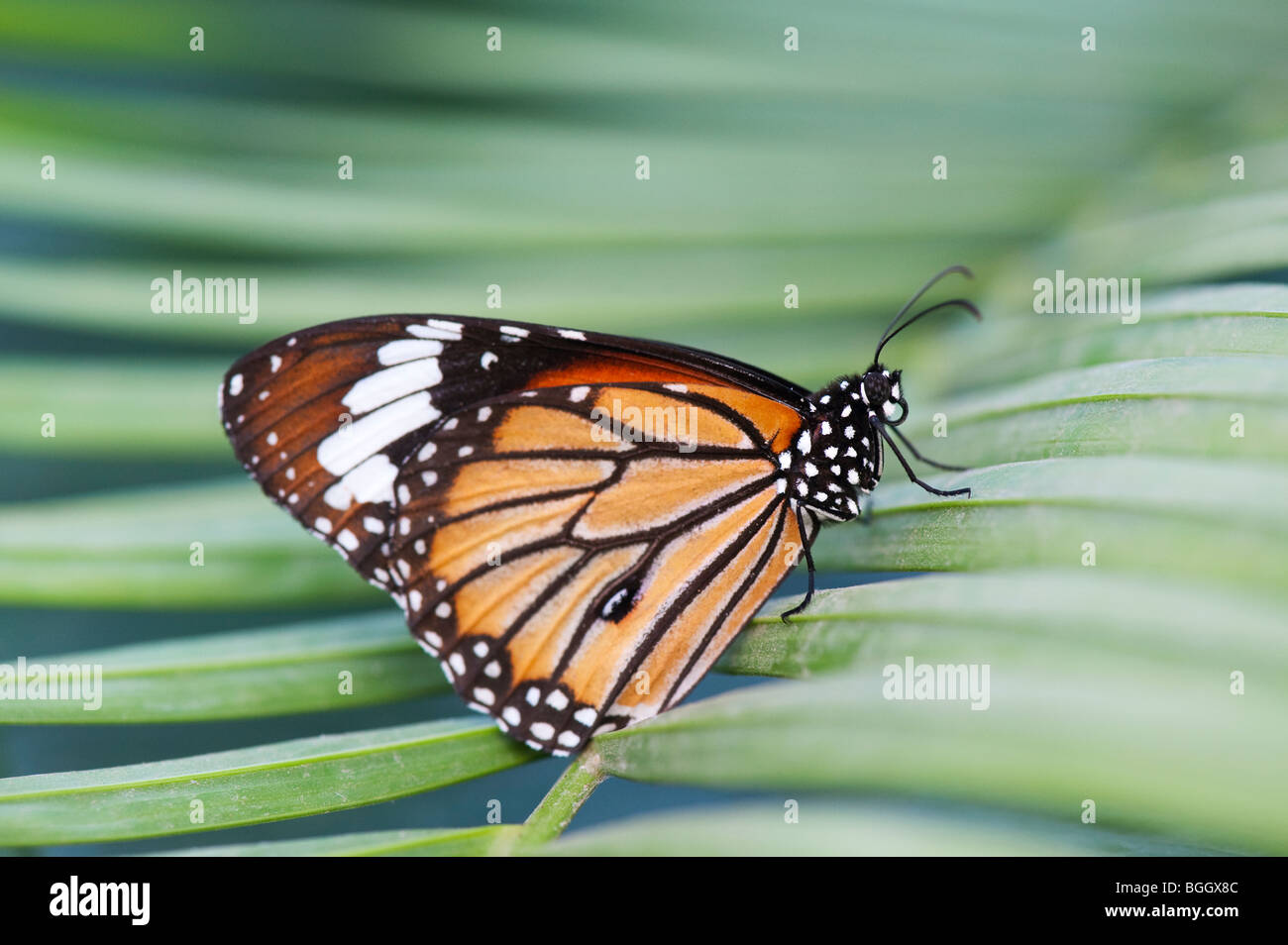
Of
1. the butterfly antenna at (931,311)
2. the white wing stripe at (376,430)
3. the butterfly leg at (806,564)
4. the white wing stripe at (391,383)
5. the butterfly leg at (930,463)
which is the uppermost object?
the butterfly antenna at (931,311)

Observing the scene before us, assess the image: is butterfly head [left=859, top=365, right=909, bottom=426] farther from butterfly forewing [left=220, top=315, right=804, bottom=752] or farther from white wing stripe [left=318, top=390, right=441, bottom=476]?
white wing stripe [left=318, top=390, right=441, bottom=476]

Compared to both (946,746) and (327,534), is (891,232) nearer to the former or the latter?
(327,534)

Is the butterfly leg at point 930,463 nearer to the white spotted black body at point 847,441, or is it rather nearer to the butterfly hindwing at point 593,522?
the white spotted black body at point 847,441

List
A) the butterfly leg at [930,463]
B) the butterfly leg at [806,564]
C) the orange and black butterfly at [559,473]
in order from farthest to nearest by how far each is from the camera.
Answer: the orange and black butterfly at [559,473] → the butterfly leg at [930,463] → the butterfly leg at [806,564]

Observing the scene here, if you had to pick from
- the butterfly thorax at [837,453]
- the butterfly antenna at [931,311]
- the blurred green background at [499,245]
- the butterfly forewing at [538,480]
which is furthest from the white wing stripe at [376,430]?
the butterfly antenna at [931,311]

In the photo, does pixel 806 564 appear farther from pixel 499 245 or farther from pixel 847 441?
pixel 499 245
